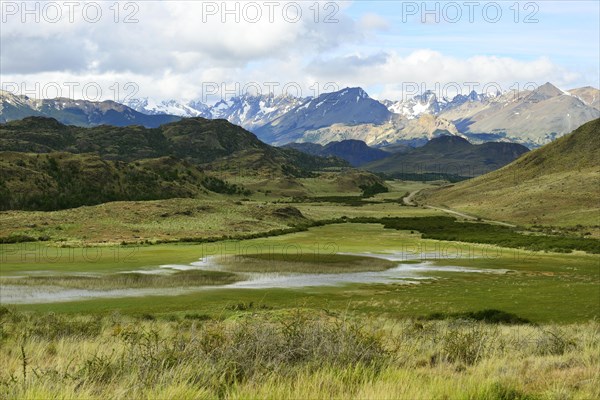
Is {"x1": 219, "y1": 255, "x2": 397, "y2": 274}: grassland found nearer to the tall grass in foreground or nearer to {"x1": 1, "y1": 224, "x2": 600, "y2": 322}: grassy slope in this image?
{"x1": 1, "y1": 224, "x2": 600, "y2": 322}: grassy slope

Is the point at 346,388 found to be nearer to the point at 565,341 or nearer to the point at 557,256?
the point at 565,341

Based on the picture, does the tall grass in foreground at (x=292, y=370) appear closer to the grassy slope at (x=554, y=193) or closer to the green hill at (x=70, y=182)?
the grassy slope at (x=554, y=193)

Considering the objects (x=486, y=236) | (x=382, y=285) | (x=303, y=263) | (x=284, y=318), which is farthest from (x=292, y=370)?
(x=486, y=236)

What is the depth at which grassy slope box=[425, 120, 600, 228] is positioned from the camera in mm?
136375

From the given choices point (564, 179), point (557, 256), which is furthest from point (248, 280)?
point (564, 179)

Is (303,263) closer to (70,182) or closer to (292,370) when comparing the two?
(292,370)

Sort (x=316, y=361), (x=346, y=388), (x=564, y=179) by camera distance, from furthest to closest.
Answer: (x=564, y=179) → (x=316, y=361) → (x=346, y=388)

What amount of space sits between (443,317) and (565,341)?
51.3 feet

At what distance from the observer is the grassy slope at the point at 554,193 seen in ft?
447

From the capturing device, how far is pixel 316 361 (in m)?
10.4

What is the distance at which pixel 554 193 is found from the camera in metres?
154

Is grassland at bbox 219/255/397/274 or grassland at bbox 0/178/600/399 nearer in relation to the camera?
grassland at bbox 0/178/600/399

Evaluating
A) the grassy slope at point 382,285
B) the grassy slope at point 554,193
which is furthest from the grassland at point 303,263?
the grassy slope at point 554,193

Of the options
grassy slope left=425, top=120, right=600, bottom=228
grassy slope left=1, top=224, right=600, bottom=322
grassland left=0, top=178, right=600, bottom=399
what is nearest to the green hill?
grassland left=0, top=178, right=600, bottom=399
